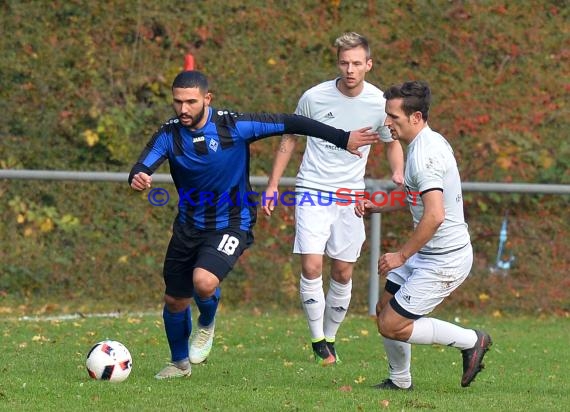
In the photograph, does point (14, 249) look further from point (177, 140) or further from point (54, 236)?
point (177, 140)

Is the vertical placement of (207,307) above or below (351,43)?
below

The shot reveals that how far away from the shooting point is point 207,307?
8398mm

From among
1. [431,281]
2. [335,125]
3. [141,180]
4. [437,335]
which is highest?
[335,125]

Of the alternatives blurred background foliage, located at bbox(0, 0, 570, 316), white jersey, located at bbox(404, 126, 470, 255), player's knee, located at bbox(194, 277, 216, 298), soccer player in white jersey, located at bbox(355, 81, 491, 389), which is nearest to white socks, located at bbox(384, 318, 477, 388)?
soccer player in white jersey, located at bbox(355, 81, 491, 389)

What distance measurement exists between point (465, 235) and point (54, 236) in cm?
693

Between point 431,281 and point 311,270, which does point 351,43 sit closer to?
point 311,270

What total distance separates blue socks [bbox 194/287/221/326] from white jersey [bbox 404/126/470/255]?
1798 mm

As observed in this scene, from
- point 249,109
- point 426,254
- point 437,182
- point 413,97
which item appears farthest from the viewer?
point 249,109

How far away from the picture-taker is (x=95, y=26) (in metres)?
15.7

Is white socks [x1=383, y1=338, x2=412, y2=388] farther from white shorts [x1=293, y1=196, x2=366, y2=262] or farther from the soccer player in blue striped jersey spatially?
white shorts [x1=293, y1=196, x2=366, y2=262]

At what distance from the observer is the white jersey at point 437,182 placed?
6.98 meters

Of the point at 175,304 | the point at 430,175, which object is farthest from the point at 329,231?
the point at 430,175

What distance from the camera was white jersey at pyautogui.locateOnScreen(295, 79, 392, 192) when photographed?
9.34 m

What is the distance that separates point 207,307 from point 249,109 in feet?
24.1
